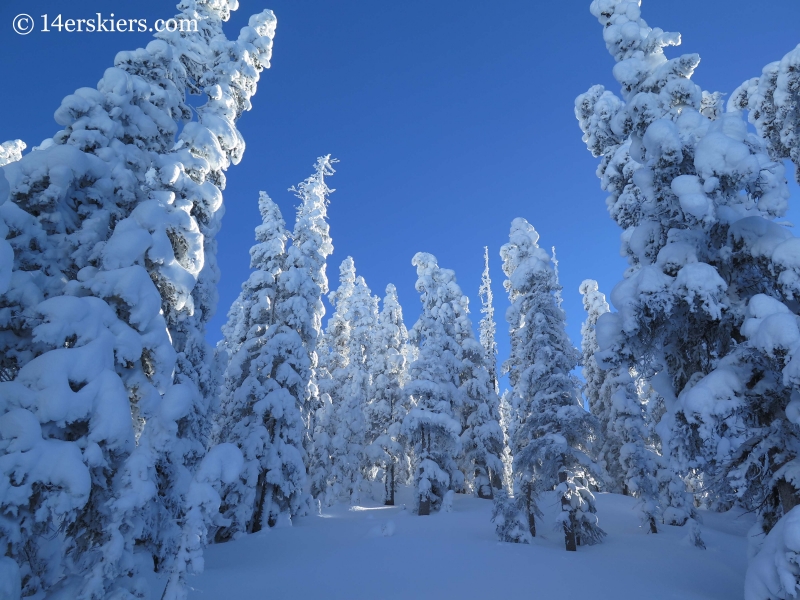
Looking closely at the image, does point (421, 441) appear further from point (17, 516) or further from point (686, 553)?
point (17, 516)

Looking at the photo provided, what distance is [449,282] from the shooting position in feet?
107

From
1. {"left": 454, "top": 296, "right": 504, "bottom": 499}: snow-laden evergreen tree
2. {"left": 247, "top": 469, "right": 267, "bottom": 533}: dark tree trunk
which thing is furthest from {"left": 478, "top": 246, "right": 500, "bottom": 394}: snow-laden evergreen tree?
{"left": 247, "top": 469, "right": 267, "bottom": 533}: dark tree trunk

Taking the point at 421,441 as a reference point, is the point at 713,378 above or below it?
above

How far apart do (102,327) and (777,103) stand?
18.3 metres

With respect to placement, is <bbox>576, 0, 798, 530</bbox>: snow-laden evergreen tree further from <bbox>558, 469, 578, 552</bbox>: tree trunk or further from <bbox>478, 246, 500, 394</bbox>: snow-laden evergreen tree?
<bbox>478, 246, 500, 394</bbox>: snow-laden evergreen tree

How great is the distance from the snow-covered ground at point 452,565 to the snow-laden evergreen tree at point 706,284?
4973 mm

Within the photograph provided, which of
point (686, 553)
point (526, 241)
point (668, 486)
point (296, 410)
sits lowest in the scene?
point (686, 553)

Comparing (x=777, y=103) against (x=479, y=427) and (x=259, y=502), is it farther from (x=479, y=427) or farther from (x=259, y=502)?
(x=259, y=502)

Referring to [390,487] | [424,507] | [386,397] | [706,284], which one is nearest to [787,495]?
[706,284]

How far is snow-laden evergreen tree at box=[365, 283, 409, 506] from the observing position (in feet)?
97.7

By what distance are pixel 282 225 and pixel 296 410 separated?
10.7 m

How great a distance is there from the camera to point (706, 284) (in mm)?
8047

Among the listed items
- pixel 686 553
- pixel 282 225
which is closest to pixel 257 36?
pixel 282 225

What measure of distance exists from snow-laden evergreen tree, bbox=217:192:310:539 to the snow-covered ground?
1506 mm
